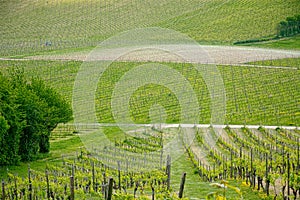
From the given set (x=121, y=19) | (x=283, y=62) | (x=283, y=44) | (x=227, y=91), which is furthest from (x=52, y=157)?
(x=121, y=19)

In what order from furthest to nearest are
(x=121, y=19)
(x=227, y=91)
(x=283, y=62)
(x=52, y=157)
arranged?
(x=121, y=19) → (x=283, y=62) → (x=227, y=91) → (x=52, y=157)

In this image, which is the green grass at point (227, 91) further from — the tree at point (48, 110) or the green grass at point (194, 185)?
the green grass at point (194, 185)

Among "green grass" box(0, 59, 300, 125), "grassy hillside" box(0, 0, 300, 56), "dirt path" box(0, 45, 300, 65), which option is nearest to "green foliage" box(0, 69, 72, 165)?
Answer: "green grass" box(0, 59, 300, 125)

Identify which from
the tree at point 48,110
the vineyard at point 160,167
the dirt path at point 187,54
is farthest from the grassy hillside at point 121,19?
the vineyard at point 160,167

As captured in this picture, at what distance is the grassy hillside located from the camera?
90000 mm

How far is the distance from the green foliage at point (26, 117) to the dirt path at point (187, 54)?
34.8m

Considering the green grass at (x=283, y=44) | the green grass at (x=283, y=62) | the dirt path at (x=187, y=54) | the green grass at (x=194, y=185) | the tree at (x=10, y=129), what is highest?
the green grass at (x=283, y=44)

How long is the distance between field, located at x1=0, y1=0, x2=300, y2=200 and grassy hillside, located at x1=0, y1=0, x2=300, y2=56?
19 cm

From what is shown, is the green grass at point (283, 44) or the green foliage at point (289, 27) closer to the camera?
the green grass at point (283, 44)

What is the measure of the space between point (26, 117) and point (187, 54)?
4283cm

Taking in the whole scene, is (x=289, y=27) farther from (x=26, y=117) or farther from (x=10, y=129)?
(x=10, y=129)

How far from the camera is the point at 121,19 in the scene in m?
99.7

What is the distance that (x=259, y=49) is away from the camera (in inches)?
3103

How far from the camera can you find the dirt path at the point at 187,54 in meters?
70.2
